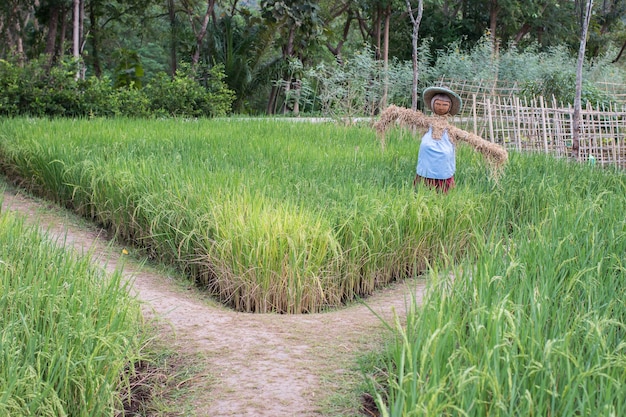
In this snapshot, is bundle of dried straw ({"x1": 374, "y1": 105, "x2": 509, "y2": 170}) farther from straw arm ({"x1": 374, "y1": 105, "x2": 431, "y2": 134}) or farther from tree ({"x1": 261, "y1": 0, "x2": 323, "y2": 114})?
tree ({"x1": 261, "y1": 0, "x2": 323, "y2": 114})

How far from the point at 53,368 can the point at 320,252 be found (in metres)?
2.07

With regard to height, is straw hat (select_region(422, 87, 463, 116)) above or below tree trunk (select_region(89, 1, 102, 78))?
below

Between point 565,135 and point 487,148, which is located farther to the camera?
point 565,135

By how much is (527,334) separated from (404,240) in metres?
2.55

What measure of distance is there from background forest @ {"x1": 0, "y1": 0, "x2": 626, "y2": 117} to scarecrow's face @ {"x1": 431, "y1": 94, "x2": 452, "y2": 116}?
13.6 ft

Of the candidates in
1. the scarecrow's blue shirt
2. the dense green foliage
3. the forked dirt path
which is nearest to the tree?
the dense green foliage

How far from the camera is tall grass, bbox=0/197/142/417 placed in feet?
8.18

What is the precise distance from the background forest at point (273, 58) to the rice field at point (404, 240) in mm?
4142

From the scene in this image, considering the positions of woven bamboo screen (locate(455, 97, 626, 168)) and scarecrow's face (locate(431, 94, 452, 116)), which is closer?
scarecrow's face (locate(431, 94, 452, 116))

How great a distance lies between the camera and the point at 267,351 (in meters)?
3.36

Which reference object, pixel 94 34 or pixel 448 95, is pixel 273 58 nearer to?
pixel 94 34

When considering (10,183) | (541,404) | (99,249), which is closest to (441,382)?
(541,404)

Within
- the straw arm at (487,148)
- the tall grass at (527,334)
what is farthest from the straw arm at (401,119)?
the tall grass at (527,334)

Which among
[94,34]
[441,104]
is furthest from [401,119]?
[94,34]
